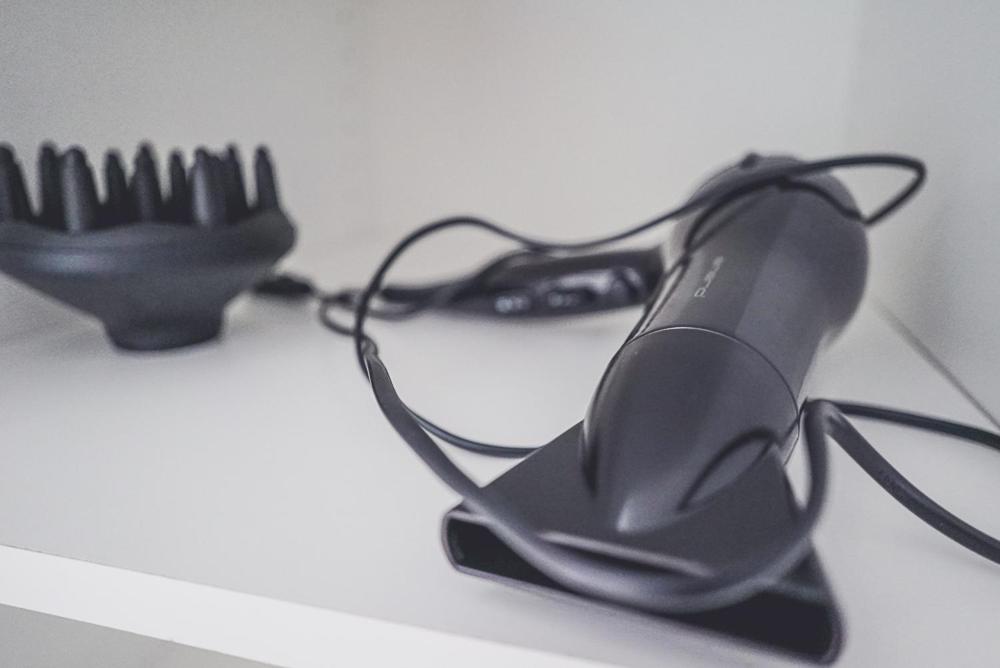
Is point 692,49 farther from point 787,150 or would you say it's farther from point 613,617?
point 613,617

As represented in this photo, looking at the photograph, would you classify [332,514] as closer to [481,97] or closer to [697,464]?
[697,464]

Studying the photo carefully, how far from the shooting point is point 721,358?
206 millimetres

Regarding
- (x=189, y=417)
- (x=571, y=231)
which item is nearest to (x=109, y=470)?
(x=189, y=417)

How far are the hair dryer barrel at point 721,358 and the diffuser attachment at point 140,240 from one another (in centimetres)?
22

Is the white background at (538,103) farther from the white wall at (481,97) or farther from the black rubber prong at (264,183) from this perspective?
the black rubber prong at (264,183)

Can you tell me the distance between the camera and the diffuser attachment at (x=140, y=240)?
35 cm

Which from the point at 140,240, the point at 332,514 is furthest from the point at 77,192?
the point at 332,514

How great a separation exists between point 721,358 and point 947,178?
246 mm

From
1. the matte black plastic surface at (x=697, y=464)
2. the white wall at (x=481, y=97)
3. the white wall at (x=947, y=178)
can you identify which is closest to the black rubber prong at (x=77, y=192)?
the white wall at (x=481, y=97)

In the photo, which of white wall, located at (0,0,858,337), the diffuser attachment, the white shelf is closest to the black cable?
the white shelf

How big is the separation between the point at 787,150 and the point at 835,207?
0.33 meters

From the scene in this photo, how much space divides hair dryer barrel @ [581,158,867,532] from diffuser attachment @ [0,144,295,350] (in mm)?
222

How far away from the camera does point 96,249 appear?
0.35 m

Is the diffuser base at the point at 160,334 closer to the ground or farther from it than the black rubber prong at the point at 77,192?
closer to the ground
